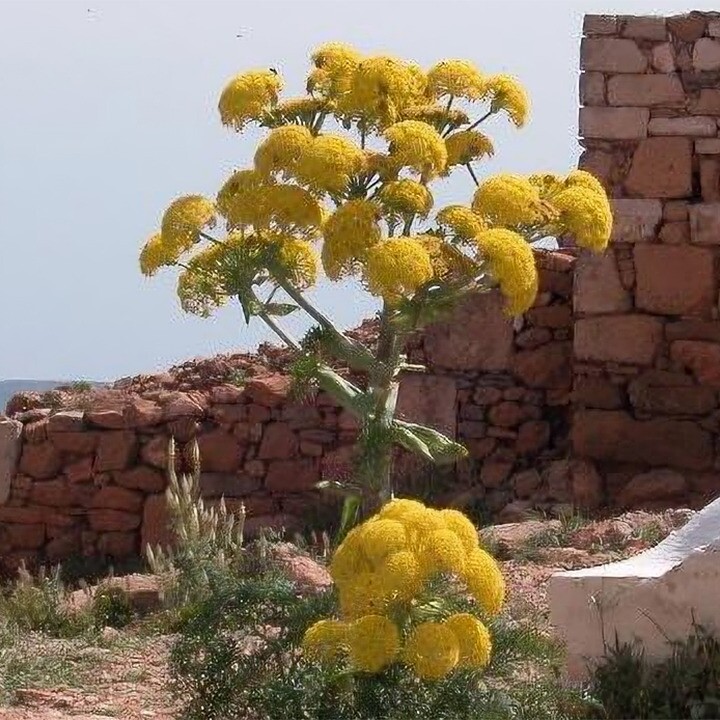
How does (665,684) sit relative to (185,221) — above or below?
below

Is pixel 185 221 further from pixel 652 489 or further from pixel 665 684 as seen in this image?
pixel 652 489

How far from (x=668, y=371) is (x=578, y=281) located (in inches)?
34.7

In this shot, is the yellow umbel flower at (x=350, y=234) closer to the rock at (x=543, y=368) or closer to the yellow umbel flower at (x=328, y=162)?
the yellow umbel flower at (x=328, y=162)

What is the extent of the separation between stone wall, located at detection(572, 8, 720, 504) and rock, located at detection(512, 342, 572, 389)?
13.0 inches

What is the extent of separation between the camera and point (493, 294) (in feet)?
45.6

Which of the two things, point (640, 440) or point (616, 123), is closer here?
point (640, 440)

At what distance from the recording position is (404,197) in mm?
8031

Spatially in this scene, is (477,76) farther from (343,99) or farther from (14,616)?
(14,616)

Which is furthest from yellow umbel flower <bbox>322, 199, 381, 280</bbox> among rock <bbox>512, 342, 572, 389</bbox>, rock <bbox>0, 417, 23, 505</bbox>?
rock <bbox>0, 417, 23, 505</bbox>

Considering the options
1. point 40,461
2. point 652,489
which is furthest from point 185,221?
point 40,461

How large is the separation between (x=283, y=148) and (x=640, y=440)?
5.85m

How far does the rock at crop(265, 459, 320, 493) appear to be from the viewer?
45.3 ft

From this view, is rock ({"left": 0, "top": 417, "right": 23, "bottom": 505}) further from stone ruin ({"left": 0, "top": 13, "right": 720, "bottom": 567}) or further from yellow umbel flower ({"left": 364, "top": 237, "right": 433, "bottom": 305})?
yellow umbel flower ({"left": 364, "top": 237, "right": 433, "bottom": 305})

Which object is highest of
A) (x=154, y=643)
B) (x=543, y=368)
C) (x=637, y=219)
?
(x=637, y=219)
